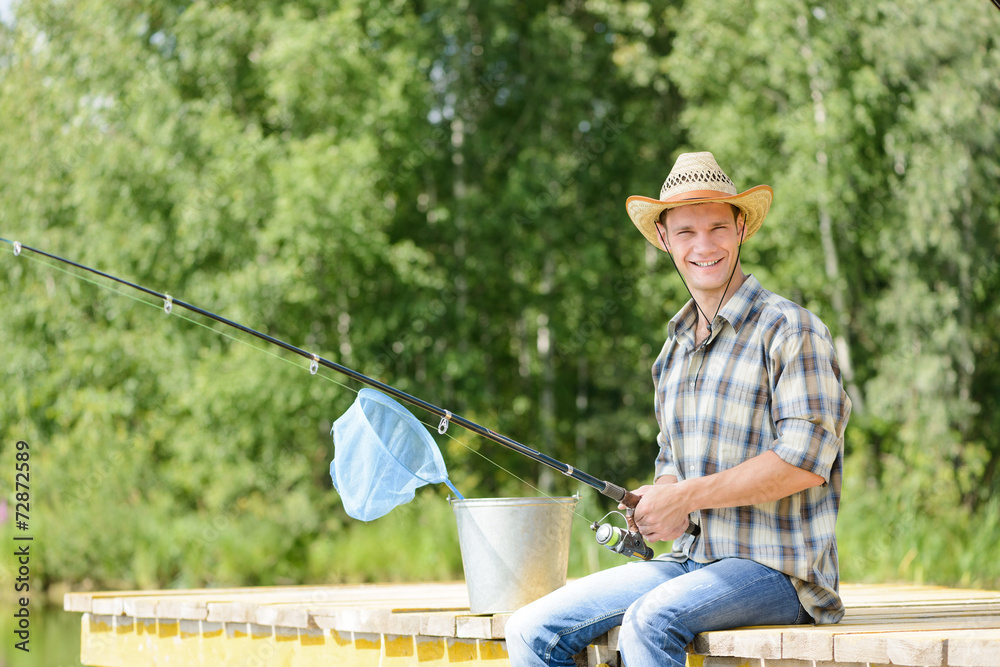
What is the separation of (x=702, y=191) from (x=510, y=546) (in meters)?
0.95

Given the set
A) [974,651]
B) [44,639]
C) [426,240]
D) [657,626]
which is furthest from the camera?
[426,240]

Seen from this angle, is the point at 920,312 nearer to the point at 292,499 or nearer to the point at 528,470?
the point at 528,470

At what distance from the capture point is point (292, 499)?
430 inches

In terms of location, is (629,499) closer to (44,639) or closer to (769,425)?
(769,425)

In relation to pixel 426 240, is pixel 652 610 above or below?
below

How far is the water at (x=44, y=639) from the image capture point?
743cm

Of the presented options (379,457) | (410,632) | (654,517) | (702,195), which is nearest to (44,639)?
(410,632)

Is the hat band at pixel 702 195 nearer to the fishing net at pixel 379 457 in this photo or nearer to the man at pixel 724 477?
the man at pixel 724 477

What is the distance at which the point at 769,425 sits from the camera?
229 cm

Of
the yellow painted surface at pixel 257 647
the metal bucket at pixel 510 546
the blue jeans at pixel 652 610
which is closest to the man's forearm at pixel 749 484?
the blue jeans at pixel 652 610

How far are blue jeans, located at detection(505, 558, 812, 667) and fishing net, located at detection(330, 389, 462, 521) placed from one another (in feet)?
1.45

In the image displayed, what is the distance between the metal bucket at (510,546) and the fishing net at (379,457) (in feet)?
0.32

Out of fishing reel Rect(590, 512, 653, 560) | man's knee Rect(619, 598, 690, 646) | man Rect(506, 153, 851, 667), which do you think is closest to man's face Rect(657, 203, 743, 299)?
man Rect(506, 153, 851, 667)

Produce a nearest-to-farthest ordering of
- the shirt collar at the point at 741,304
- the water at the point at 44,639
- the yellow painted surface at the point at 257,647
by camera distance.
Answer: the shirt collar at the point at 741,304
the yellow painted surface at the point at 257,647
the water at the point at 44,639
